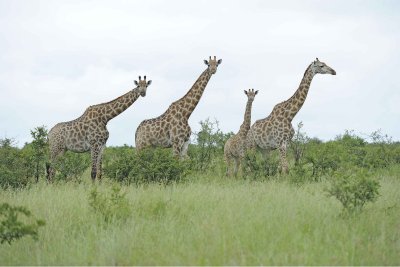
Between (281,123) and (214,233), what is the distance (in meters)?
9.39

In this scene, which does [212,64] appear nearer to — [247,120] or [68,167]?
[247,120]

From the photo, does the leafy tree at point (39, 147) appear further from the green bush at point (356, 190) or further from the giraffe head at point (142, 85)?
the green bush at point (356, 190)

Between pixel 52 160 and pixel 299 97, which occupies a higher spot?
pixel 299 97

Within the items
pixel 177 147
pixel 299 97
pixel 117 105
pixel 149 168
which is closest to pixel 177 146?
pixel 177 147

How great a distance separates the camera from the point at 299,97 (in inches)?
656

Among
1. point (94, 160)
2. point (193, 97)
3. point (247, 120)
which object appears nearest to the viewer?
point (94, 160)

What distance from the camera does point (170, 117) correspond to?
15.7m

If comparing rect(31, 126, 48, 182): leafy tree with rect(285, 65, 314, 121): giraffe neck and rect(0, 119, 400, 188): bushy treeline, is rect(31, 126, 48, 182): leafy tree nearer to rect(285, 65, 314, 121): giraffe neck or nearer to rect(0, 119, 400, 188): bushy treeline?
rect(0, 119, 400, 188): bushy treeline

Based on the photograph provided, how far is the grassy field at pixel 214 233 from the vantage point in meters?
6.76

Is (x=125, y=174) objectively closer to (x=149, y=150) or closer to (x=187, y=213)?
(x=149, y=150)

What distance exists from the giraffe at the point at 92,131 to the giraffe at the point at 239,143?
3411 millimetres

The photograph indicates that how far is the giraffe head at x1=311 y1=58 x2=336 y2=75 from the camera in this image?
1659cm

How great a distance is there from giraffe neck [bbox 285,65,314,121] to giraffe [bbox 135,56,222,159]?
2.52m

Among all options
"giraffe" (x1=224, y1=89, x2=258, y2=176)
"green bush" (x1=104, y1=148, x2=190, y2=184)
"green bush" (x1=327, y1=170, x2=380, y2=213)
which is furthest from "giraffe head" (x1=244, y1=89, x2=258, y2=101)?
"green bush" (x1=327, y1=170, x2=380, y2=213)
